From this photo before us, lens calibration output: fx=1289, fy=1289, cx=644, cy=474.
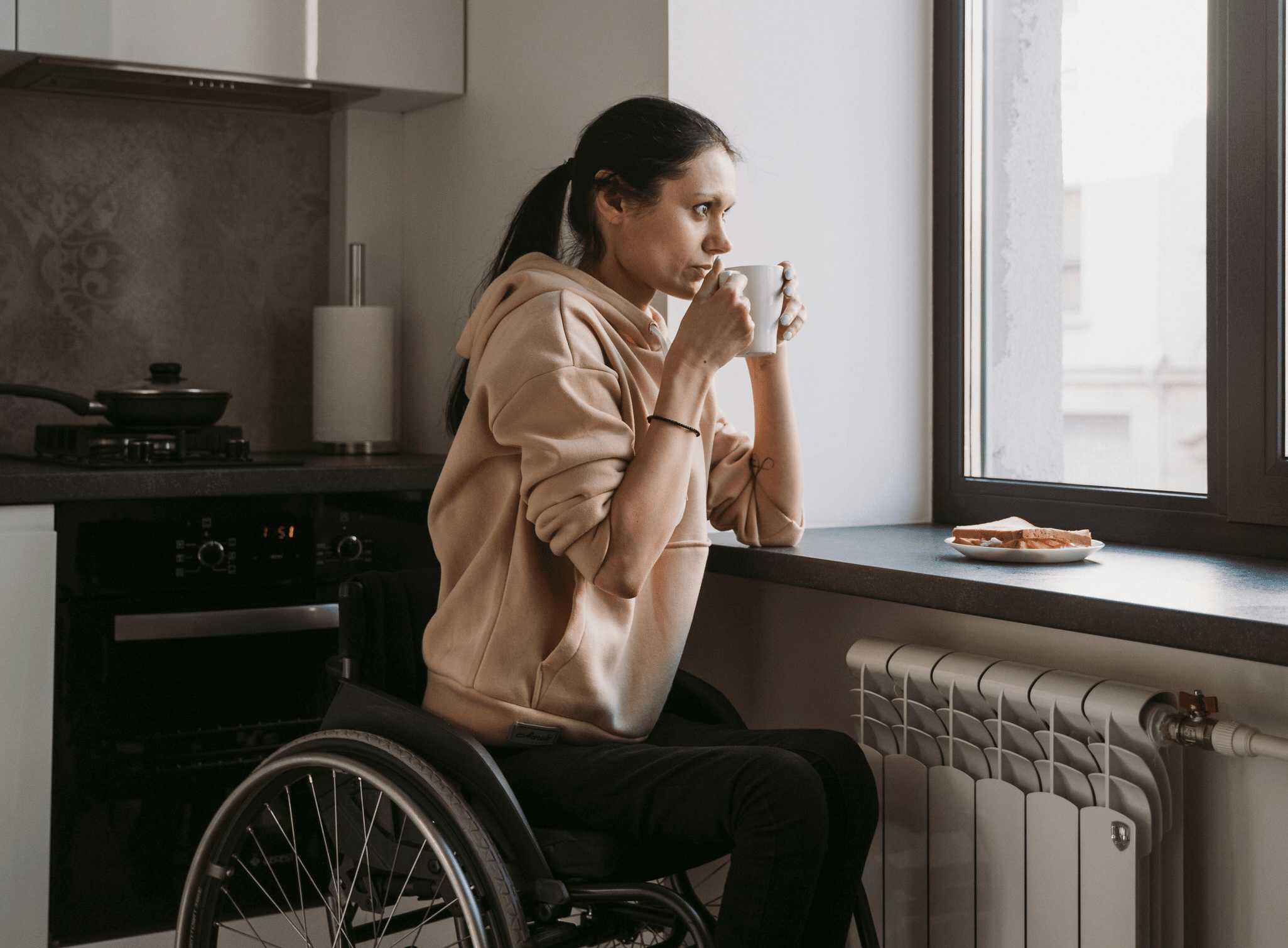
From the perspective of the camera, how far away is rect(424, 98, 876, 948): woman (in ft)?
4.19

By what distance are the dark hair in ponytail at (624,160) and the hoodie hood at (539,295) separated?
2.6 inches

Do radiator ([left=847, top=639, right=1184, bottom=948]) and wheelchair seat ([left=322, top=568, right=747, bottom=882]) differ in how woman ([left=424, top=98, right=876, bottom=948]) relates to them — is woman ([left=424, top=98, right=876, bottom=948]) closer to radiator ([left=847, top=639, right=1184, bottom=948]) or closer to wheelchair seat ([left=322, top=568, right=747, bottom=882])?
wheelchair seat ([left=322, top=568, right=747, bottom=882])

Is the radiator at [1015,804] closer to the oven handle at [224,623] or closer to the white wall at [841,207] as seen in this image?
the white wall at [841,207]

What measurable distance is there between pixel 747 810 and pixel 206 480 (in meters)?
1.06

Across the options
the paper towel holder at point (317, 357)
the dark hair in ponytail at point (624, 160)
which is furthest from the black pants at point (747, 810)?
the paper towel holder at point (317, 357)

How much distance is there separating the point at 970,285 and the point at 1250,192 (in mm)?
513

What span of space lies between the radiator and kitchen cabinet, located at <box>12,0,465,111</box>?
54.6 inches

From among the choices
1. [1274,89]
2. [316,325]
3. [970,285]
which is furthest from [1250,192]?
[316,325]

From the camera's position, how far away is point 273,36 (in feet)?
7.36

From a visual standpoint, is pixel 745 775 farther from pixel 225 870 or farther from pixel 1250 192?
pixel 1250 192

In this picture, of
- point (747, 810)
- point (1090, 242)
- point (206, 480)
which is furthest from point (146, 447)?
point (1090, 242)

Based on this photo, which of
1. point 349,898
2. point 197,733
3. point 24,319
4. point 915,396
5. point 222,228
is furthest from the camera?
point 222,228

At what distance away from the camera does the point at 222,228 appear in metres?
2.57

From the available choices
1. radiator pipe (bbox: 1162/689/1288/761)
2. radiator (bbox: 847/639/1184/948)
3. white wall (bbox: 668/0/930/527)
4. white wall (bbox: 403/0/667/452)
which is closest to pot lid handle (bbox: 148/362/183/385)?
white wall (bbox: 403/0/667/452)
